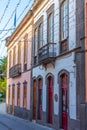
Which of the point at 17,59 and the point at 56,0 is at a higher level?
the point at 56,0

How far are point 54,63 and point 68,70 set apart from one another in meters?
3.02

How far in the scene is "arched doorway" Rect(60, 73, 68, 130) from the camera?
2195cm

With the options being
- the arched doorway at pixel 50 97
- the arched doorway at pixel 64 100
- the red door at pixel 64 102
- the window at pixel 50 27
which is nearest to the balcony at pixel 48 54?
the window at pixel 50 27

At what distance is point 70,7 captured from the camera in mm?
21250

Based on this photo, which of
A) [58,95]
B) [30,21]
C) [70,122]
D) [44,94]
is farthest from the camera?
[30,21]

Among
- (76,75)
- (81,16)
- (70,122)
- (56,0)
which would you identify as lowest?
(70,122)

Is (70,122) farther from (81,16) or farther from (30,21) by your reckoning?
(30,21)

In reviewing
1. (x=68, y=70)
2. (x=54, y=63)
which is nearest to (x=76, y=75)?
(x=68, y=70)

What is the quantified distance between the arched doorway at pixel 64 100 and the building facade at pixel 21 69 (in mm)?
9825

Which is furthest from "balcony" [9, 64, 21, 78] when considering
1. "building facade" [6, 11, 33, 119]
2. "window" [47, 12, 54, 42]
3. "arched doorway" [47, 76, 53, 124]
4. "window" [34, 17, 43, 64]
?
"window" [47, 12, 54, 42]

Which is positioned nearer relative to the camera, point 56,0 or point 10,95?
point 56,0

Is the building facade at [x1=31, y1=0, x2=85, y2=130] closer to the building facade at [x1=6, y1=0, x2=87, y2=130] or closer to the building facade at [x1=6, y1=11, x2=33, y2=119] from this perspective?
the building facade at [x1=6, y1=0, x2=87, y2=130]

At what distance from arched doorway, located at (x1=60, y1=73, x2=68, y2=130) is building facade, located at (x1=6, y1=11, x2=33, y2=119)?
9825 mm

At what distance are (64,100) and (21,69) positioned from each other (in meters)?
14.7
